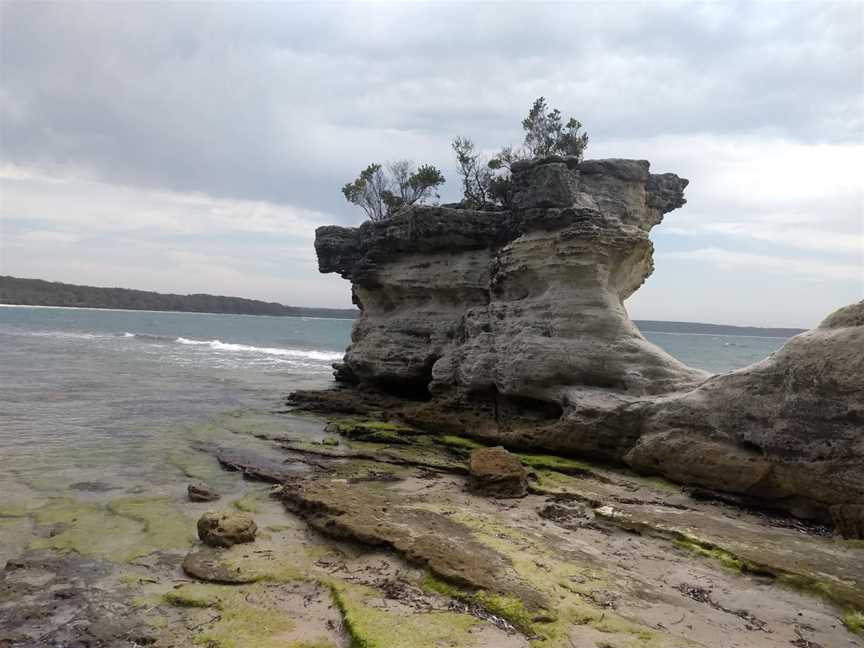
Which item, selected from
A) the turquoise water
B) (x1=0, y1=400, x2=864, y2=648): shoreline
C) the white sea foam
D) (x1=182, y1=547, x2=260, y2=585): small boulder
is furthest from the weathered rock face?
the white sea foam

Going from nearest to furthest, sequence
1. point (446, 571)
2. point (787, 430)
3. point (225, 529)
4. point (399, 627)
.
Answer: point (399, 627)
point (446, 571)
point (225, 529)
point (787, 430)

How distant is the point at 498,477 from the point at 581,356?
4.78 metres

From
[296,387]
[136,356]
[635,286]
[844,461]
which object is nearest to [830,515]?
[844,461]

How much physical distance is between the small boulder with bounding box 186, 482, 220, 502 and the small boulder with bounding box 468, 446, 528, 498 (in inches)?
182

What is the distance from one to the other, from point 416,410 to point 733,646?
12.8 m

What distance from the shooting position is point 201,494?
10344 mm

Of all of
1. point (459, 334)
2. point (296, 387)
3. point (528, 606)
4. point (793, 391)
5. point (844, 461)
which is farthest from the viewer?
point (296, 387)

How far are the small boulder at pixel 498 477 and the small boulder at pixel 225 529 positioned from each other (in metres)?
4.28

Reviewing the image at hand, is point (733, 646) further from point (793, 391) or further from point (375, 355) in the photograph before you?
point (375, 355)

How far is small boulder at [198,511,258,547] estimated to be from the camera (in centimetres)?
796

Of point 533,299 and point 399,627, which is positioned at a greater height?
point 533,299

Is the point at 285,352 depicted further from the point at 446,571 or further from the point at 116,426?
the point at 446,571

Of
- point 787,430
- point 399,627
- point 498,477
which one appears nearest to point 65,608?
point 399,627

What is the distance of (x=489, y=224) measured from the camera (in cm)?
2003
